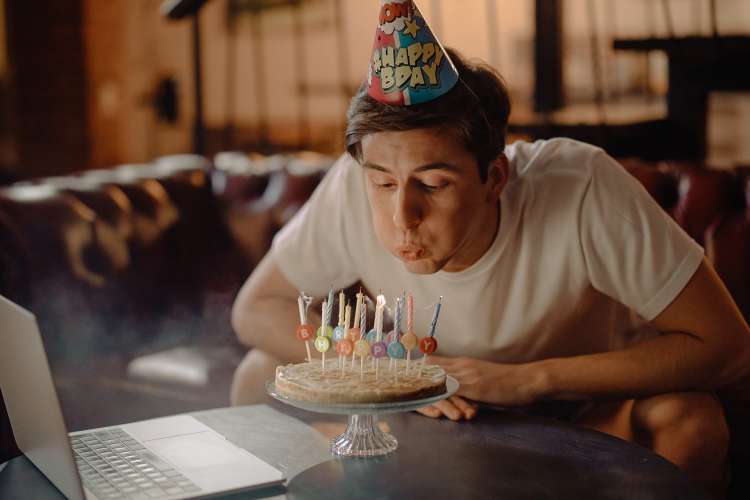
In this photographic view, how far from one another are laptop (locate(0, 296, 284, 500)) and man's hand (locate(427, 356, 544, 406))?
1.31 feet

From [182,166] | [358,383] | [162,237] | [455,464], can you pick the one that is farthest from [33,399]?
[182,166]

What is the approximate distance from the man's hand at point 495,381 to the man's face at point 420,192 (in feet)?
0.55

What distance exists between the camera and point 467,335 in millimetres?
1793

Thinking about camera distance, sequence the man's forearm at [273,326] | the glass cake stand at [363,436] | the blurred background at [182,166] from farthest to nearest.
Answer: the blurred background at [182,166] < the man's forearm at [273,326] < the glass cake stand at [363,436]

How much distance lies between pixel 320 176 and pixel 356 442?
152 centimetres

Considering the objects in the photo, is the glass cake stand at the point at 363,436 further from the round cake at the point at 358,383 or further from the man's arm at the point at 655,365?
the man's arm at the point at 655,365

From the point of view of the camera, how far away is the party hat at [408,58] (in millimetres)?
1513

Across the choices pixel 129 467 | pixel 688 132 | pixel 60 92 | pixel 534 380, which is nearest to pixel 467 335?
pixel 534 380

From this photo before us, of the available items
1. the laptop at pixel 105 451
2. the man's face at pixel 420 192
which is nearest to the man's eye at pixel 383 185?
the man's face at pixel 420 192

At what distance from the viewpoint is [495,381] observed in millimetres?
1589

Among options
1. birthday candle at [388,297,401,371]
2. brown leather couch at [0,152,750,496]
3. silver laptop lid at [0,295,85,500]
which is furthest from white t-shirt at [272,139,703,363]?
silver laptop lid at [0,295,85,500]

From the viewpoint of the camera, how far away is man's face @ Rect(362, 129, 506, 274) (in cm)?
151

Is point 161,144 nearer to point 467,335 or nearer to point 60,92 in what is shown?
point 60,92

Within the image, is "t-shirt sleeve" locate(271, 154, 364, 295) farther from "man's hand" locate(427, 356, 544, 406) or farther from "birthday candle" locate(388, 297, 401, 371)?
"birthday candle" locate(388, 297, 401, 371)
